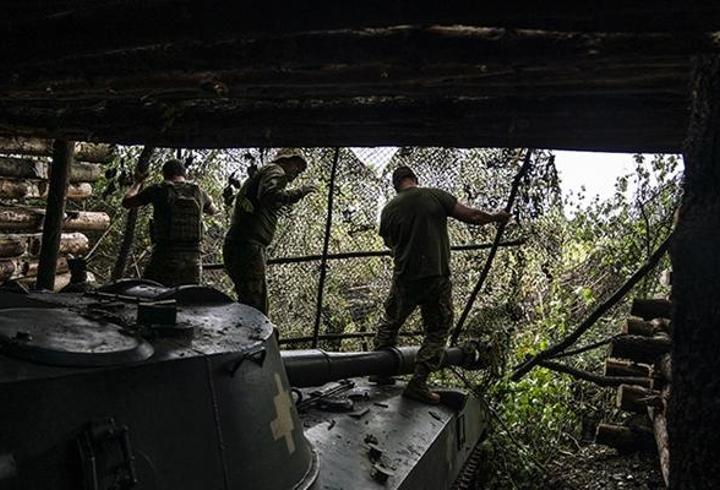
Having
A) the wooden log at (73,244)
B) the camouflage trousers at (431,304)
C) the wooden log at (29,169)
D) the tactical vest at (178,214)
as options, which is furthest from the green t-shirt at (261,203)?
the wooden log at (73,244)

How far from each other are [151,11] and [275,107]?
2.37 meters

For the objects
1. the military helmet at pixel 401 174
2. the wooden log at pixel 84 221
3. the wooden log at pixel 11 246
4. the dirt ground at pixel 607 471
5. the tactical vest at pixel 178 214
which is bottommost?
the dirt ground at pixel 607 471

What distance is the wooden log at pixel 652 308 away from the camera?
732 cm

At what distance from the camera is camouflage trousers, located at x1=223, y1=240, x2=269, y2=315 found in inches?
269

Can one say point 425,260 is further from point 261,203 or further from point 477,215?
point 261,203

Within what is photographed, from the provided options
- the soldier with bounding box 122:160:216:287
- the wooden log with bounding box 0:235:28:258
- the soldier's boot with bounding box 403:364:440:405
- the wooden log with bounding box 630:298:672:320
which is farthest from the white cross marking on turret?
the wooden log with bounding box 0:235:28:258

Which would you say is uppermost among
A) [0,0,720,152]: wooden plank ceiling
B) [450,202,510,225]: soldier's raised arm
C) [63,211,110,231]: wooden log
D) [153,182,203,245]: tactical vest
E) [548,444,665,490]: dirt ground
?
[0,0,720,152]: wooden plank ceiling

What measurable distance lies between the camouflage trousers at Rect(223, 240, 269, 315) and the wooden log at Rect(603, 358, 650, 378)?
364cm

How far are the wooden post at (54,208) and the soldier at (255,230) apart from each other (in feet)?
4.86

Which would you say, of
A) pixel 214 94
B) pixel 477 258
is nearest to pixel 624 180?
pixel 477 258

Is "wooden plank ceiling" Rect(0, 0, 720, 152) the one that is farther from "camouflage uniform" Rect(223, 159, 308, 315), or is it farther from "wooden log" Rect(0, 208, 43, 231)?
"wooden log" Rect(0, 208, 43, 231)

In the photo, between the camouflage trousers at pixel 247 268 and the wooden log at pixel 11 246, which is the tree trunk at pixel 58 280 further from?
the camouflage trousers at pixel 247 268

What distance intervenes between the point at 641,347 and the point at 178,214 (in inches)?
180

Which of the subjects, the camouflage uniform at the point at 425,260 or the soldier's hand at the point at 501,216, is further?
the camouflage uniform at the point at 425,260
